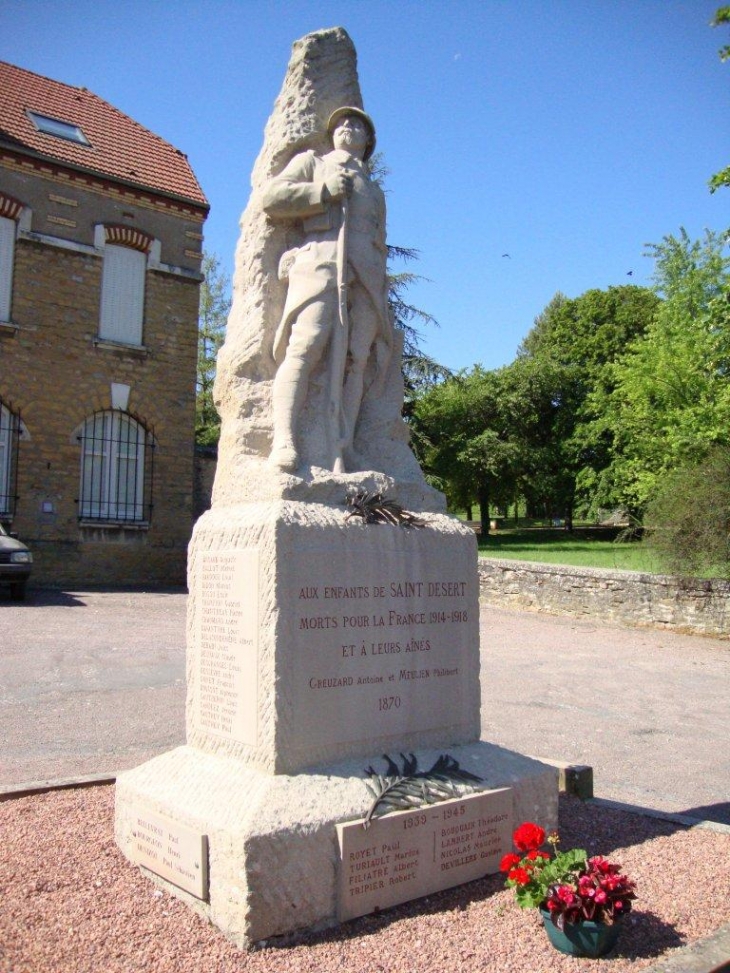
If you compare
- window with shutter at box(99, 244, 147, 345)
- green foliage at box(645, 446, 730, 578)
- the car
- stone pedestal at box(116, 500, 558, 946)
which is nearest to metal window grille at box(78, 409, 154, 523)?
window with shutter at box(99, 244, 147, 345)

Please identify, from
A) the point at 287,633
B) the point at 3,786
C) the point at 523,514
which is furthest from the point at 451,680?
the point at 523,514

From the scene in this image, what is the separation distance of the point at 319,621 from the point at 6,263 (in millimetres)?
15948

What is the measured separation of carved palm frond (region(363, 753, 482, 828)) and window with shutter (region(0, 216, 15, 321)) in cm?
1578

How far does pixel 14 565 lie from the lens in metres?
13.7

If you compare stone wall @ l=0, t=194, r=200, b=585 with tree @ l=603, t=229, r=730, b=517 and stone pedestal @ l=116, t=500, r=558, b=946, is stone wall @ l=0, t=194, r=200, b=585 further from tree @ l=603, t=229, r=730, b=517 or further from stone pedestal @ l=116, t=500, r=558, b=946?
stone pedestal @ l=116, t=500, r=558, b=946

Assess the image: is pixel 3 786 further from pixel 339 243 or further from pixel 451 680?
pixel 339 243

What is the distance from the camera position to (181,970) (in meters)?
2.94

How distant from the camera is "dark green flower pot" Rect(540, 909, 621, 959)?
3070mm

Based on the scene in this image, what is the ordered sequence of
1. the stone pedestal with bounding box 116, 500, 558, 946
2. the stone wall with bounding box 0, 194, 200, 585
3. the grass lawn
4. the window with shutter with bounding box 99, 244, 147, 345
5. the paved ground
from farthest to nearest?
the grass lawn < the window with shutter with bounding box 99, 244, 147, 345 < the stone wall with bounding box 0, 194, 200, 585 < the paved ground < the stone pedestal with bounding box 116, 500, 558, 946

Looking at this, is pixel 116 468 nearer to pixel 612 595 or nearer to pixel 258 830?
pixel 612 595

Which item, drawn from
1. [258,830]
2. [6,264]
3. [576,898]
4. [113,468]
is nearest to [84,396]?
[113,468]

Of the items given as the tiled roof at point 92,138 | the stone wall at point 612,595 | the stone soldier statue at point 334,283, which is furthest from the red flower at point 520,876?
the tiled roof at point 92,138

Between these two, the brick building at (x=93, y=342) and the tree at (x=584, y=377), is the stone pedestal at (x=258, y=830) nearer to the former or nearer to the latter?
the brick building at (x=93, y=342)

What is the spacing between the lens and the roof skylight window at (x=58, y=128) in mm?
18422
